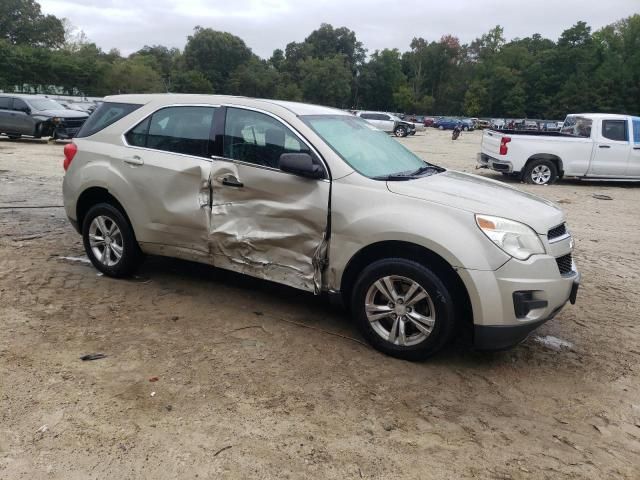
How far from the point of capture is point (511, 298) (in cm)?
348

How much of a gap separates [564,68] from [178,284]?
103379mm

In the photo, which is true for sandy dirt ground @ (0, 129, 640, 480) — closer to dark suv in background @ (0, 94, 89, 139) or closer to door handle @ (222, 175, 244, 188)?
door handle @ (222, 175, 244, 188)

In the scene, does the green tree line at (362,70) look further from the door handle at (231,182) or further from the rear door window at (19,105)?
the door handle at (231,182)

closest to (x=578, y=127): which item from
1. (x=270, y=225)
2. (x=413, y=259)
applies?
(x=413, y=259)

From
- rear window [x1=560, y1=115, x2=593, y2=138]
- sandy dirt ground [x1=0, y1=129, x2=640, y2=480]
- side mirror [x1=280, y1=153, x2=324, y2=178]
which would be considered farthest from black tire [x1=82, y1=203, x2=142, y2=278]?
rear window [x1=560, y1=115, x2=593, y2=138]

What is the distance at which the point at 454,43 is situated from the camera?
391 ft

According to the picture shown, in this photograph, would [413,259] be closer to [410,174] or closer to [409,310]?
[409,310]

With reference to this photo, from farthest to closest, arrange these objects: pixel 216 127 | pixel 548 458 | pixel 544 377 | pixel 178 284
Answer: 1. pixel 178 284
2. pixel 216 127
3. pixel 544 377
4. pixel 548 458

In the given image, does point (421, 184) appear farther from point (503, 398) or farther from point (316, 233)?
point (503, 398)

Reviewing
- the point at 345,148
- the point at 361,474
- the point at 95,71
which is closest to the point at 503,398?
the point at 361,474

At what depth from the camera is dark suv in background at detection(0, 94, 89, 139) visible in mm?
18875

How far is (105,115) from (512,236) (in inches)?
155

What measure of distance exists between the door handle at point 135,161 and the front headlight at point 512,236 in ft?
9.75

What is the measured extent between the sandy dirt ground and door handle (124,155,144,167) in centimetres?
115
